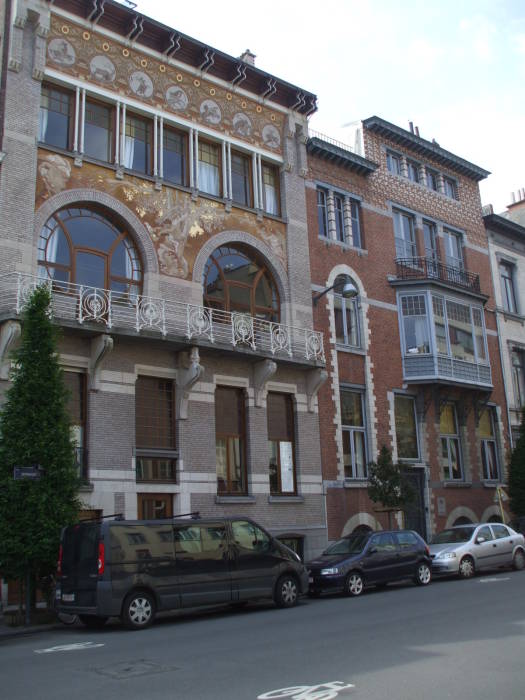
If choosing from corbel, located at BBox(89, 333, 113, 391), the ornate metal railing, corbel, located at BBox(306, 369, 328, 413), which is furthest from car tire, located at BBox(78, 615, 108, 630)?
the ornate metal railing

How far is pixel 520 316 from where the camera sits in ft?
A: 110

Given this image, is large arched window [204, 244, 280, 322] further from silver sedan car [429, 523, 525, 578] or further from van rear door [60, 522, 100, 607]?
van rear door [60, 522, 100, 607]

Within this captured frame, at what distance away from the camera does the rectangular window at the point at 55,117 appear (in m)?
19.8

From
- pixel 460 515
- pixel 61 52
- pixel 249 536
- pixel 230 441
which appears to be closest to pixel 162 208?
pixel 61 52

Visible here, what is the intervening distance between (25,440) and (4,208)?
6233 mm

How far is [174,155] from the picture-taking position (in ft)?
74.0

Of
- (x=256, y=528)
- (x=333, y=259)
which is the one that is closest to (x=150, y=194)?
(x=333, y=259)

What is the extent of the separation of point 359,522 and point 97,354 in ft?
34.5

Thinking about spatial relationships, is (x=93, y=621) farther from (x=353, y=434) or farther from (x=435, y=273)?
(x=435, y=273)

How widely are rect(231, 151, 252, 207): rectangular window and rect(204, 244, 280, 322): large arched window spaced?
1.76 metres

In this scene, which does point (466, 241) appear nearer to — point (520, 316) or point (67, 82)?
point (520, 316)

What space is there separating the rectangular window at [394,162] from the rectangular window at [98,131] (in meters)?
12.4

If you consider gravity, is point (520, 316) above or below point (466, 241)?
below

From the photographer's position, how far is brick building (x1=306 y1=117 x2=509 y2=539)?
25.1m
